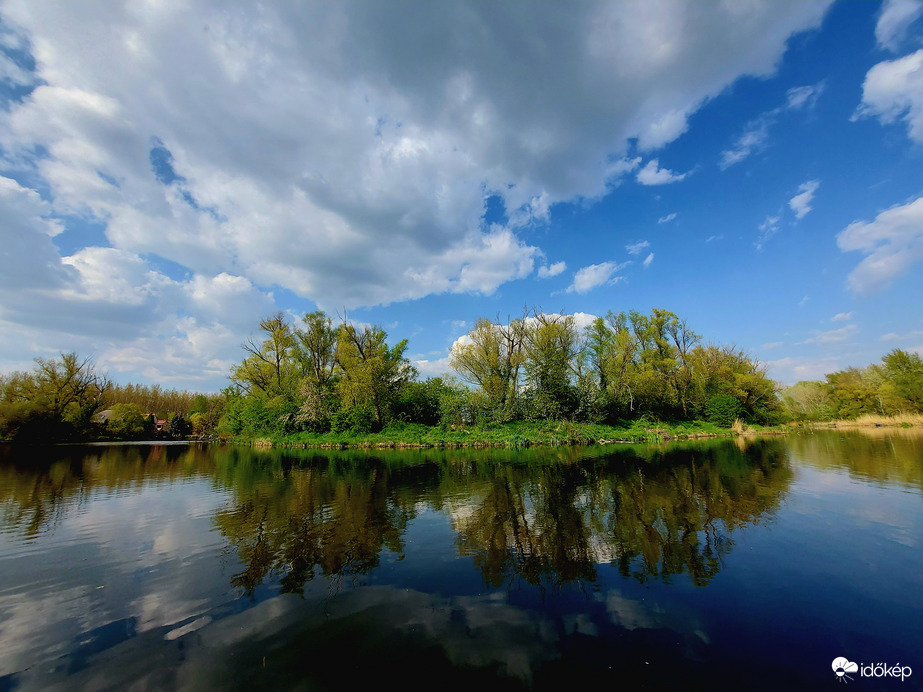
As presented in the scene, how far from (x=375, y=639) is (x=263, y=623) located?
1869 mm

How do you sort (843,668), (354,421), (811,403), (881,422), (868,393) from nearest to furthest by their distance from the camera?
(843,668) → (354,421) → (881,422) → (868,393) → (811,403)

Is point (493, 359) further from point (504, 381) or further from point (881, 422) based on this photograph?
point (881, 422)

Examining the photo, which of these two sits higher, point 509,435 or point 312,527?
point 509,435

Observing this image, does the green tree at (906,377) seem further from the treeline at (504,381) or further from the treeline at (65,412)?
the treeline at (65,412)

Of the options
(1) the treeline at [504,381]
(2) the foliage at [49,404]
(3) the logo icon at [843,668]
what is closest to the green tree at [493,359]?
(1) the treeline at [504,381]

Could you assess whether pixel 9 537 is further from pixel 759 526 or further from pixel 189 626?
pixel 759 526

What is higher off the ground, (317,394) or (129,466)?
(317,394)

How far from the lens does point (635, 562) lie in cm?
757

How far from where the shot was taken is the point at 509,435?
128 feet

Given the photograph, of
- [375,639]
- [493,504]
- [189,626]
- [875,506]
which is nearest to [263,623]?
[189,626]

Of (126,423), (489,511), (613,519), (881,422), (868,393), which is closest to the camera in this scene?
(613,519)

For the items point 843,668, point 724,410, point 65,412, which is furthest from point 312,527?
point 65,412

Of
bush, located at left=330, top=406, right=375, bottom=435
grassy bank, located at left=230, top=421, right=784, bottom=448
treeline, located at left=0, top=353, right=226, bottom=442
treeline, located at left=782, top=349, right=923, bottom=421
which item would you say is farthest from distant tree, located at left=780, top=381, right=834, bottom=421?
treeline, located at left=0, top=353, right=226, bottom=442

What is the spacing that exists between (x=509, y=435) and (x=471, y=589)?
3333 cm
